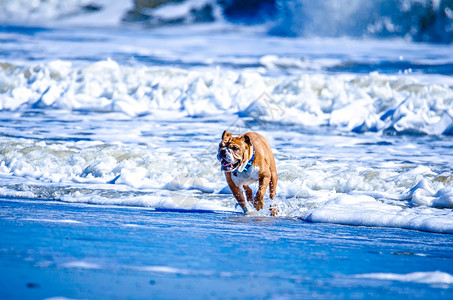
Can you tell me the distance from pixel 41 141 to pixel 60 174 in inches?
67.0

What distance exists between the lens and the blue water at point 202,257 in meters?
3.91

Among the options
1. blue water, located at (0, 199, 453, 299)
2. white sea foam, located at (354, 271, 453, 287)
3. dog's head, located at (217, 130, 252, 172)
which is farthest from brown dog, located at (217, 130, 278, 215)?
white sea foam, located at (354, 271, 453, 287)

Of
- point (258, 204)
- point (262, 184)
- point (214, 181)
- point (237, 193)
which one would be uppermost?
point (262, 184)

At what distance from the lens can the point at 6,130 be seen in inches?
480

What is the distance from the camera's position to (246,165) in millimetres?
6672

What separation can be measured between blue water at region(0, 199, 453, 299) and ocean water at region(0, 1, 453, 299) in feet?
0.06

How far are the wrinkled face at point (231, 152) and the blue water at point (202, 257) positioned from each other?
1.74 ft

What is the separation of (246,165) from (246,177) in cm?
19

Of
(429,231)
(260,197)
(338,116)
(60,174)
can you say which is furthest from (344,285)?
(338,116)

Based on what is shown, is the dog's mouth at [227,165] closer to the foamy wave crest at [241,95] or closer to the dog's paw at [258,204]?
the dog's paw at [258,204]

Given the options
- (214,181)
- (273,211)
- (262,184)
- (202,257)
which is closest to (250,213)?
(273,211)

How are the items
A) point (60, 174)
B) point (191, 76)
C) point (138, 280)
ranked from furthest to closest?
point (191, 76), point (60, 174), point (138, 280)

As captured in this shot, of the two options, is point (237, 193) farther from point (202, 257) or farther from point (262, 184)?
point (202, 257)

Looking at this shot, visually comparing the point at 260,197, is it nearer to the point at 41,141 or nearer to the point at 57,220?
the point at 57,220
